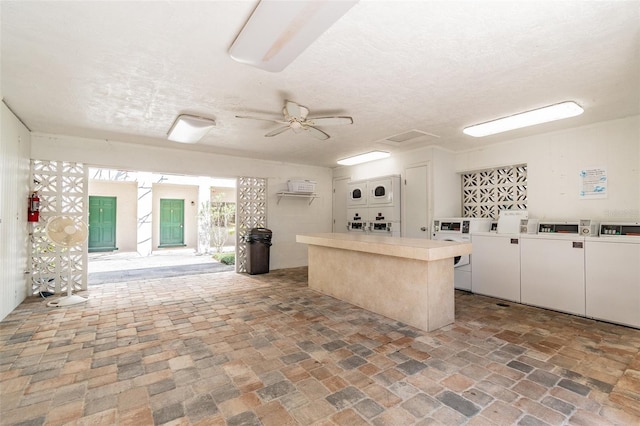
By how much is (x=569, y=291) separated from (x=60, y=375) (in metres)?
5.81

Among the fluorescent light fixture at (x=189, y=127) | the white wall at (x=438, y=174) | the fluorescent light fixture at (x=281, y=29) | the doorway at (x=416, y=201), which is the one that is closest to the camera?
the fluorescent light fixture at (x=281, y=29)

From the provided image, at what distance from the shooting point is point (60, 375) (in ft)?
7.82

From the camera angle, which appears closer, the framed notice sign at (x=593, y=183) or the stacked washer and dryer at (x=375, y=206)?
the framed notice sign at (x=593, y=183)

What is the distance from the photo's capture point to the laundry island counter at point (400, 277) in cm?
330

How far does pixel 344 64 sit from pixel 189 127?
8.79ft

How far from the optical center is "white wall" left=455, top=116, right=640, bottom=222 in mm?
3945

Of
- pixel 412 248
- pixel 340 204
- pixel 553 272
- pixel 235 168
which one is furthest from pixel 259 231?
pixel 553 272

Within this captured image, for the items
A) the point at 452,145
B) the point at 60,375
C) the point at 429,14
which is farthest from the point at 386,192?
Result: the point at 60,375

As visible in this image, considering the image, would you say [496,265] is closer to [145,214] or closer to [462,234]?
[462,234]

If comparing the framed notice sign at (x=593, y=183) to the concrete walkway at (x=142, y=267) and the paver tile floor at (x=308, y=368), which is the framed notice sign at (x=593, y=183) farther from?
the concrete walkway at (x=142, y=267)

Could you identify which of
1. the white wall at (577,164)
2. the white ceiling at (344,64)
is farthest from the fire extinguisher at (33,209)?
the white wall at (577,164)

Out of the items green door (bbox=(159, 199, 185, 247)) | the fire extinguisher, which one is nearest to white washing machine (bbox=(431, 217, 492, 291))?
the fire extinguisher

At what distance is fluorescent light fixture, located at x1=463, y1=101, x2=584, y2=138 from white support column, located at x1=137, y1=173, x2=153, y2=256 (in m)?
10.5

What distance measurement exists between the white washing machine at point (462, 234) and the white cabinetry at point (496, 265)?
0.10 m
